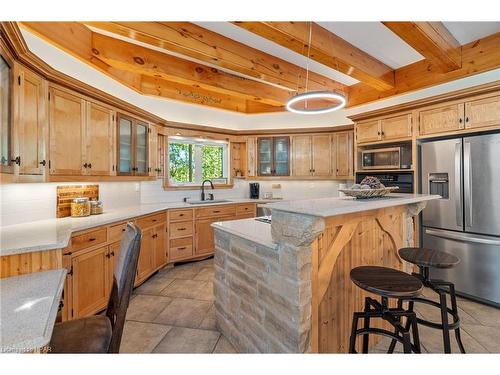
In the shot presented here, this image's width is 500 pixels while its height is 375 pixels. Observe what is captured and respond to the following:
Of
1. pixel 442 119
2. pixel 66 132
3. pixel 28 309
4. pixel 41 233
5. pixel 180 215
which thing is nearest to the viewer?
pixel 28 309

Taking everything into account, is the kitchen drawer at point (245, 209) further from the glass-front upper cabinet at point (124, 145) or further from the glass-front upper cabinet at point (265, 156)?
the glass-front upper cabinet at point (124, 145)

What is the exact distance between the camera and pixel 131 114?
325 cm

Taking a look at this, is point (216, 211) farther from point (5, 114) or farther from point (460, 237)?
point (460, 237)

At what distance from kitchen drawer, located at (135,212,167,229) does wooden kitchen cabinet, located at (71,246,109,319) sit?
1.89ft

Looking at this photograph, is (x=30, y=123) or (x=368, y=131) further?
(x=368, y=131)

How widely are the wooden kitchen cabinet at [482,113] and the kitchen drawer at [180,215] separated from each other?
3746 millimetres

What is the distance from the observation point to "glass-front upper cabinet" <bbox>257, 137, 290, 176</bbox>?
4.62 meters

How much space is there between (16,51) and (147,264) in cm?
248

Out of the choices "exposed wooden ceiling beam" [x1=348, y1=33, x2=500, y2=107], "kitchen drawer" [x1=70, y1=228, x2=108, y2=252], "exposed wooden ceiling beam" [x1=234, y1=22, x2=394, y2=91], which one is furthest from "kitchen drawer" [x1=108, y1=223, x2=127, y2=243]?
"exposed wooden ceiling beam" [x1=348, y1=33, x2=500, y2=107]

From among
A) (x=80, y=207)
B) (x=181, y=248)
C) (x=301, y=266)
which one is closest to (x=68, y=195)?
(x=80, y=207)

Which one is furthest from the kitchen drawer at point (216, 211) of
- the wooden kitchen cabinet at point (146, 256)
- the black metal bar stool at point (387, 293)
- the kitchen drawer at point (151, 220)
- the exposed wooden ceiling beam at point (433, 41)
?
the exposed wooden ceiling beam at point (433, 41)

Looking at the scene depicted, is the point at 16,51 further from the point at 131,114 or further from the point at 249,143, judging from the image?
the point at 249,143

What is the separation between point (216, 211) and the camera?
404cm

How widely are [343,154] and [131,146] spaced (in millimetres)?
3475
